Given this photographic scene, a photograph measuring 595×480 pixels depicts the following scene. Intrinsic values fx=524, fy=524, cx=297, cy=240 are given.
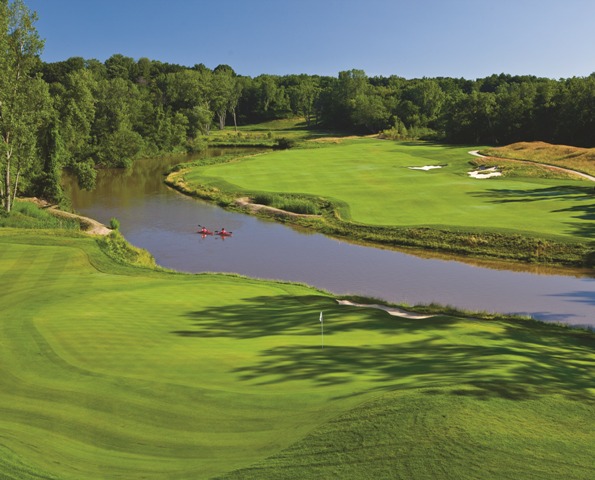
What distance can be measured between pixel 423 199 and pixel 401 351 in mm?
41992

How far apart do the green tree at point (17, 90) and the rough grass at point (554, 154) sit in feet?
213

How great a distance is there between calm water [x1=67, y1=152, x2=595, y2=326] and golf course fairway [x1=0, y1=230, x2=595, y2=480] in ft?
28.5

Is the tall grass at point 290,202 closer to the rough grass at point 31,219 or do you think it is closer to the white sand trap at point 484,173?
the rough grass at point 31,219

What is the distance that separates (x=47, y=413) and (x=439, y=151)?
94.3 metres

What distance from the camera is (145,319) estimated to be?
60.3 ft

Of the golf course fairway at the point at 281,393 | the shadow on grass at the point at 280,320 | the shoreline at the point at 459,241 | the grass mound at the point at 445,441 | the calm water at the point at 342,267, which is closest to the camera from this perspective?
the grass mound at the point at 445,441

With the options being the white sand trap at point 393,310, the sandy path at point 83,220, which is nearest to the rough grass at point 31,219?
the sandy path at point 83,220

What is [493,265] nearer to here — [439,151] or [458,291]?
[458,291]

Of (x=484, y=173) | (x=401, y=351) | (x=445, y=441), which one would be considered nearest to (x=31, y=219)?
(x=401, y=351)

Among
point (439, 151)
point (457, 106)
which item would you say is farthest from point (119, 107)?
point (457, 106)

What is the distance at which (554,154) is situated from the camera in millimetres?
81250

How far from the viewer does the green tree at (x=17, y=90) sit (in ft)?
132

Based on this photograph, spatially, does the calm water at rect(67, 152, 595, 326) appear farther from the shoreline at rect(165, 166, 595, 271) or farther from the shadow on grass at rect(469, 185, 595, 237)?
the shadow on grass at rect(469, 185, 595, 237)

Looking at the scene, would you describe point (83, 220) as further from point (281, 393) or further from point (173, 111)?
point (173, 111)
